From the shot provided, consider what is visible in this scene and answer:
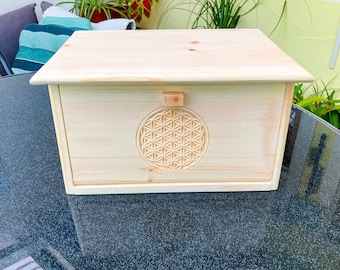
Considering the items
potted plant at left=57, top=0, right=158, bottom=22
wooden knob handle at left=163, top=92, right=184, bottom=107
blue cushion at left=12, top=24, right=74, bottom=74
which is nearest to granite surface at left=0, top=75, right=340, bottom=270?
wooden knob handle at left=163, top=92, right=184, bottom=107

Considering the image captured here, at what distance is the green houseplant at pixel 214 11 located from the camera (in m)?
1.70

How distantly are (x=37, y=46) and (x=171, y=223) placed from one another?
1.48 meters

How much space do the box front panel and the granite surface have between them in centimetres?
5

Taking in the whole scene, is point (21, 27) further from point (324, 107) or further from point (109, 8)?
point (324, 107)

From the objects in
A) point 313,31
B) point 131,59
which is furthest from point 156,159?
point 313,31

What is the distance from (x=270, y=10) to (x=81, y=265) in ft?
4.99

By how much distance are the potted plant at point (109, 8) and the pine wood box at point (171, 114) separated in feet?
5.35

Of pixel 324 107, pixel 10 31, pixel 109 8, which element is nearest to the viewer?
pixel 324 107

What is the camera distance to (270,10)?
160 cm

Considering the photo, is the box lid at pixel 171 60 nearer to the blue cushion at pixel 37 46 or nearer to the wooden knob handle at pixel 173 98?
the wooden knob handle at pixel 173 98

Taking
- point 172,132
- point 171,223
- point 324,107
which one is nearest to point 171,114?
point 172,132

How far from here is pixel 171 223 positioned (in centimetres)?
56

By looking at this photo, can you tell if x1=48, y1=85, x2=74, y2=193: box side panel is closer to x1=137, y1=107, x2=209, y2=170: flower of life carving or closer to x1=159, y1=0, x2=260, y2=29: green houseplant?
x1=137, y1=107, x2=209, y2=170: flower of life carving

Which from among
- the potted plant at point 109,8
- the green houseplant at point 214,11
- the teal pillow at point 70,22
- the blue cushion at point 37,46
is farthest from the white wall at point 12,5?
the green houseplant at point 214,11
